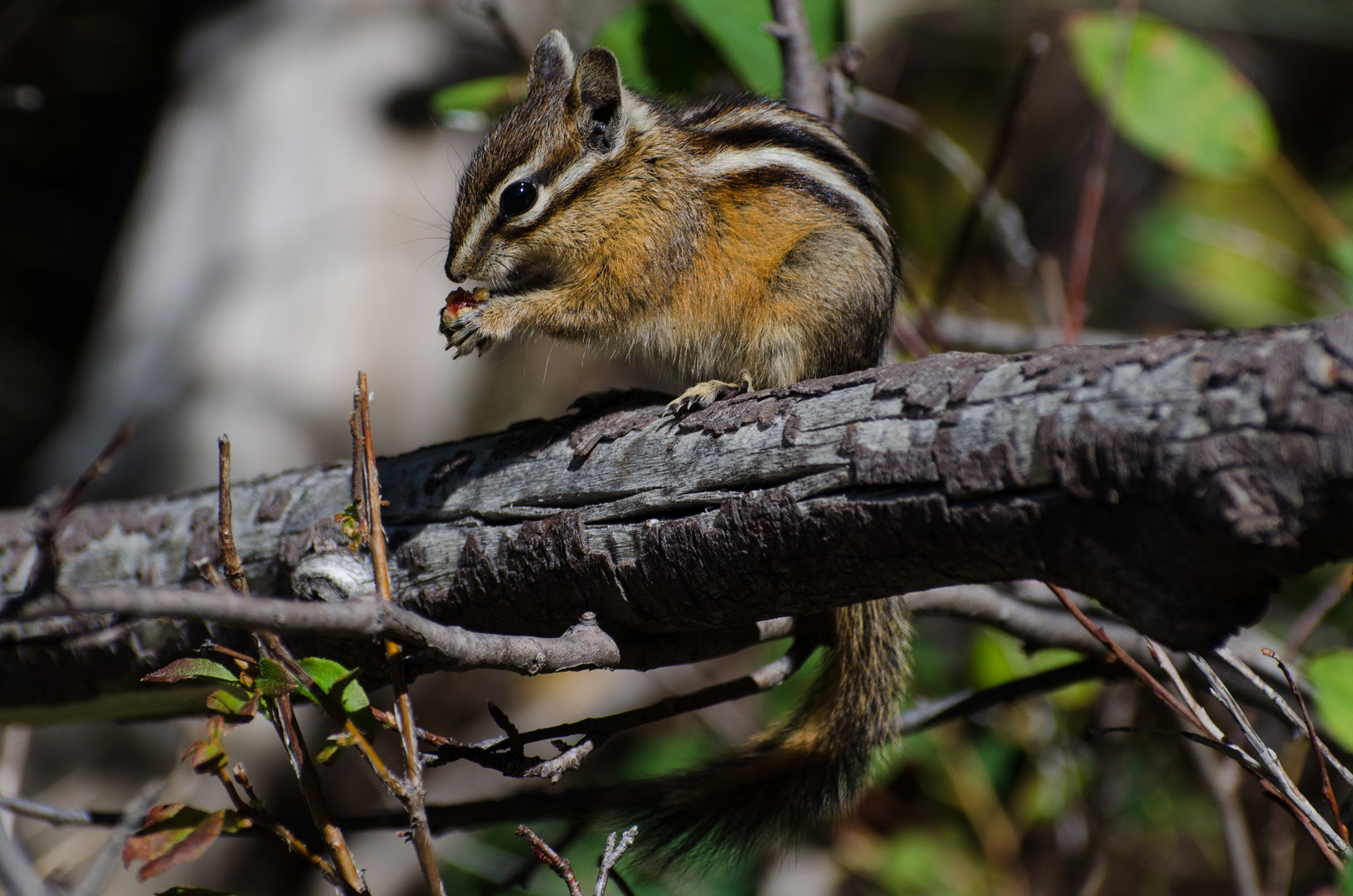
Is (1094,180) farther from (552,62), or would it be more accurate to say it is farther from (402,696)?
(402,696)

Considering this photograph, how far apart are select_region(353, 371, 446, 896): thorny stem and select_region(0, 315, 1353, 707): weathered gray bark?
0.33 m

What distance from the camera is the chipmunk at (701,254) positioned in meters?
1.64

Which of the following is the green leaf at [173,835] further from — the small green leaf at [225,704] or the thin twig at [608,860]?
the thin twig at [608,860]

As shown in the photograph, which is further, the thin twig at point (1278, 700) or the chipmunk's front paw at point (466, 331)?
the chipmunk's front paw at point (466, 331)

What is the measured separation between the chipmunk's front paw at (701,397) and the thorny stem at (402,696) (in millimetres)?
476

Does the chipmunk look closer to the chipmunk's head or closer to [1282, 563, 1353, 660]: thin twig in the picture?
the chipmunk's head

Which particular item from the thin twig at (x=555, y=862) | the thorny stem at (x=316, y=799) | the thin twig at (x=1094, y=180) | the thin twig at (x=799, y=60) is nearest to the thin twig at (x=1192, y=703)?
the thin twig at (x=555, y=862)

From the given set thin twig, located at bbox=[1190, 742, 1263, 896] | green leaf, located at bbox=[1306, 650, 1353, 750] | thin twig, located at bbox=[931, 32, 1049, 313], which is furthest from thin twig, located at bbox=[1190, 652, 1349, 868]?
thin twig, located at bbox=[931, 32, 1049, 313]

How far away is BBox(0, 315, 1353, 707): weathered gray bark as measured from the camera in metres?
0.81

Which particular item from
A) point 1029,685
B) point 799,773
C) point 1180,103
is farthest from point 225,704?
point 1180,103

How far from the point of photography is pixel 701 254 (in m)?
1.89

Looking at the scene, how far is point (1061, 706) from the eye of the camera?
8.10 ft

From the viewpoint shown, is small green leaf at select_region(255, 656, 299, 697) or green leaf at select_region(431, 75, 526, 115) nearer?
small green leaf at select_region(255, 656, 299, 697)

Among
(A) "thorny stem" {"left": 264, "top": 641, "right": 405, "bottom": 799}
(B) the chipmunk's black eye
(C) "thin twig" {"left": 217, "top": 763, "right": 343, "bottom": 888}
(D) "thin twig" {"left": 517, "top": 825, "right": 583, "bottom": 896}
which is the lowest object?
(D) "thin twig" {"left": 517, "top": 825, "right": 583, "bottom": 896}
